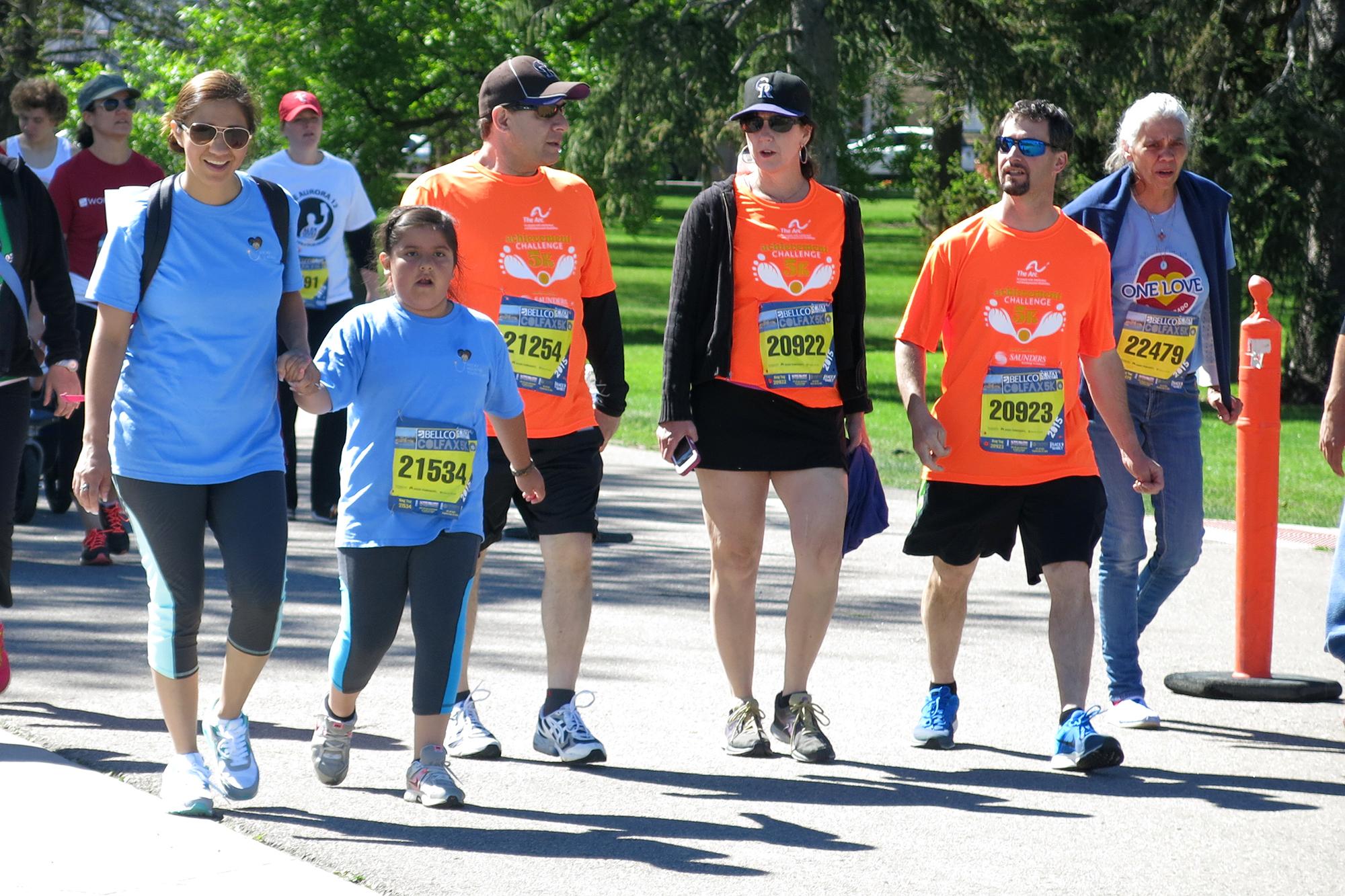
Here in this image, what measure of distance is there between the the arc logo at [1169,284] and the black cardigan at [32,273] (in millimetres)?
3605

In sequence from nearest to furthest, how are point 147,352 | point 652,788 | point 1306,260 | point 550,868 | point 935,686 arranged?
point 550,868
point 147,352
point 652,788
point 935,686
point 1306,260

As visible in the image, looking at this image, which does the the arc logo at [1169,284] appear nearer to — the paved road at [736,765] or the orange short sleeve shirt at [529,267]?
the paved road at [736,765]

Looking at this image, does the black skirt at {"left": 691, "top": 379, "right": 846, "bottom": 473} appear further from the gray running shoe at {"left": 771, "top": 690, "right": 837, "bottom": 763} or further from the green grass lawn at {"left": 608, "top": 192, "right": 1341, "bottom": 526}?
the green grass lawn at {"left": 608, "top": 192, "right": 1341, "bottom": 526}

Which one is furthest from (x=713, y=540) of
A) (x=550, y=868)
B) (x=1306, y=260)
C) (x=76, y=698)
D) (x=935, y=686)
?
(x=1306, y=260)

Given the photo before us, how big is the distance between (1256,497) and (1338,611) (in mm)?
1594

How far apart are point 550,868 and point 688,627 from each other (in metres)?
3.23

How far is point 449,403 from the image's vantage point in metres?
4.80

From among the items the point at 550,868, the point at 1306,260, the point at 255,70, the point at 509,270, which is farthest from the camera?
the point at 255,70

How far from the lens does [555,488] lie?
5.57m

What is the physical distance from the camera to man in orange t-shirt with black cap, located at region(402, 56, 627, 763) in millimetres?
5480

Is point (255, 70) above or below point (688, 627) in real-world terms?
above

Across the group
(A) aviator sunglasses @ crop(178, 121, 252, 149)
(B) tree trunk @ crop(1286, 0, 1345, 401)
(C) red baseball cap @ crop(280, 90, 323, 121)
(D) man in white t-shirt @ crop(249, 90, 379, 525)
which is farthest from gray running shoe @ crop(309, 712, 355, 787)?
(B) tree trunk @ crop(1286, 0, 1345, 401)

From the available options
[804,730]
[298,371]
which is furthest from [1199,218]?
[298,371]

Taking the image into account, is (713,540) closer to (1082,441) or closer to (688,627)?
(1082,441)
